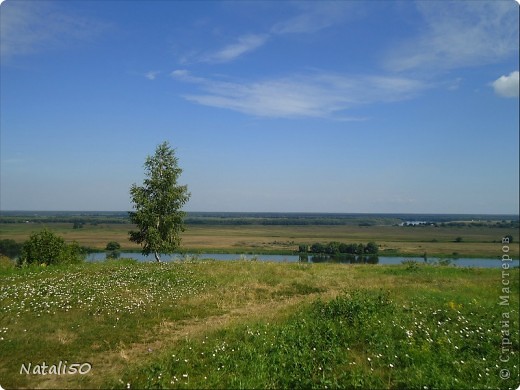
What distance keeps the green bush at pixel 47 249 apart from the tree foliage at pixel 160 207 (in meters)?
6.34

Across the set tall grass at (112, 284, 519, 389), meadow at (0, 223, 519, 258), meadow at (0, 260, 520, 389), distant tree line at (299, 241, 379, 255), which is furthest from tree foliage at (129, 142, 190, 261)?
distant tree line at (299, 241, 379, 255)

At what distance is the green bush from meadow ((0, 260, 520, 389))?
14.7 metres

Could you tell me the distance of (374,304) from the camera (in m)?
12.5

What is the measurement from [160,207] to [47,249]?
10.7 m

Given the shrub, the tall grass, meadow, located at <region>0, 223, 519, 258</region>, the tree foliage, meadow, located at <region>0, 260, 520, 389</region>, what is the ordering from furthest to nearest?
the shrub → the tree foliage → meadow, located at <region>0, 223, 519, 258</region> → meadow, located at <region>0, 260, 520, 389</region> → the tall grass

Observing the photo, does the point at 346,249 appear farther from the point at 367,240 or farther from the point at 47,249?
the point at 47,249

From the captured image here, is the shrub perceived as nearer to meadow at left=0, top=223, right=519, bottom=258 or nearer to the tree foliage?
meadow at left=0, top=223, right=519, bottom=258

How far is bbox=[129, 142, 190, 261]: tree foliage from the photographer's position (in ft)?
101

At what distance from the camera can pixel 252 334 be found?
32.8 feet

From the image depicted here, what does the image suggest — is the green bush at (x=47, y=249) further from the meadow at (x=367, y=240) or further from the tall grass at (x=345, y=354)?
the tall grass at (x=345, y=354)

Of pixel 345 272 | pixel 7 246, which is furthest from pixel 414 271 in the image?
pixel 7 246

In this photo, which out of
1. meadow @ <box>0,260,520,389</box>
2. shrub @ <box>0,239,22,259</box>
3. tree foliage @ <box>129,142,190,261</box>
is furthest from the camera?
shrub @ <box>0,239,22,259</box>

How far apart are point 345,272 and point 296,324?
13.2m

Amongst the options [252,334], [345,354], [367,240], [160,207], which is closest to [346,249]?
[367,240]
